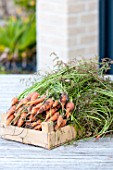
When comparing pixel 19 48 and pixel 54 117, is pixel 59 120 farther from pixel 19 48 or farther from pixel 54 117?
pixel 19 48

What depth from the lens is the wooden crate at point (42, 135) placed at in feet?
4.78

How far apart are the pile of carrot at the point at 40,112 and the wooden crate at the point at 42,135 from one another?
0.5 inches

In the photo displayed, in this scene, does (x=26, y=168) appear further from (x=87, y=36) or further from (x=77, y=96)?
(x=87, y=36)

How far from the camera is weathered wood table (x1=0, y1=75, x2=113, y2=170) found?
1.37 meters

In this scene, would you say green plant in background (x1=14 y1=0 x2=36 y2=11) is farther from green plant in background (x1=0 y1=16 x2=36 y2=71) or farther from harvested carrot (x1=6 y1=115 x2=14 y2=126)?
harvested carrot (x1=6 y1=115 x2=14 y2=126)

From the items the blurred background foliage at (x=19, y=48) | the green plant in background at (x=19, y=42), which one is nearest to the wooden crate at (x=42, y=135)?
the blurred background foliage at (x=19, y=48)

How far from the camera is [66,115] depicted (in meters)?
1.51

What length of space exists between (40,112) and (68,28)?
2.97 metres

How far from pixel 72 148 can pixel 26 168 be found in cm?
17

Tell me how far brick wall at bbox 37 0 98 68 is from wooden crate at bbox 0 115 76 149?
9.44 ft

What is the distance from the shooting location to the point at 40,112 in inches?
58.6

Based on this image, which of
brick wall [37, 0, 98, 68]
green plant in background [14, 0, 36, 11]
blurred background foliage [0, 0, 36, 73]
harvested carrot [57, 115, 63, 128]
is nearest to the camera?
harvested carrot [57, 115, 63, 128]

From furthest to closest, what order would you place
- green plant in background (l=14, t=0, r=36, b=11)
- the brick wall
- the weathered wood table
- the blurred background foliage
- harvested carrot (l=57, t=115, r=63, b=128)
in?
green plant in background (l=14, t=0, r=36, b=11) < the blurred background foliage < the brick wall < harvested carrot (l=57, t=115, r=63, b=128) < the weathered wood table

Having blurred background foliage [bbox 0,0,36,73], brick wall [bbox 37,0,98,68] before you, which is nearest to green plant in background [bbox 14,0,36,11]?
blurred background foliage [bbox 0,0,36,73]
